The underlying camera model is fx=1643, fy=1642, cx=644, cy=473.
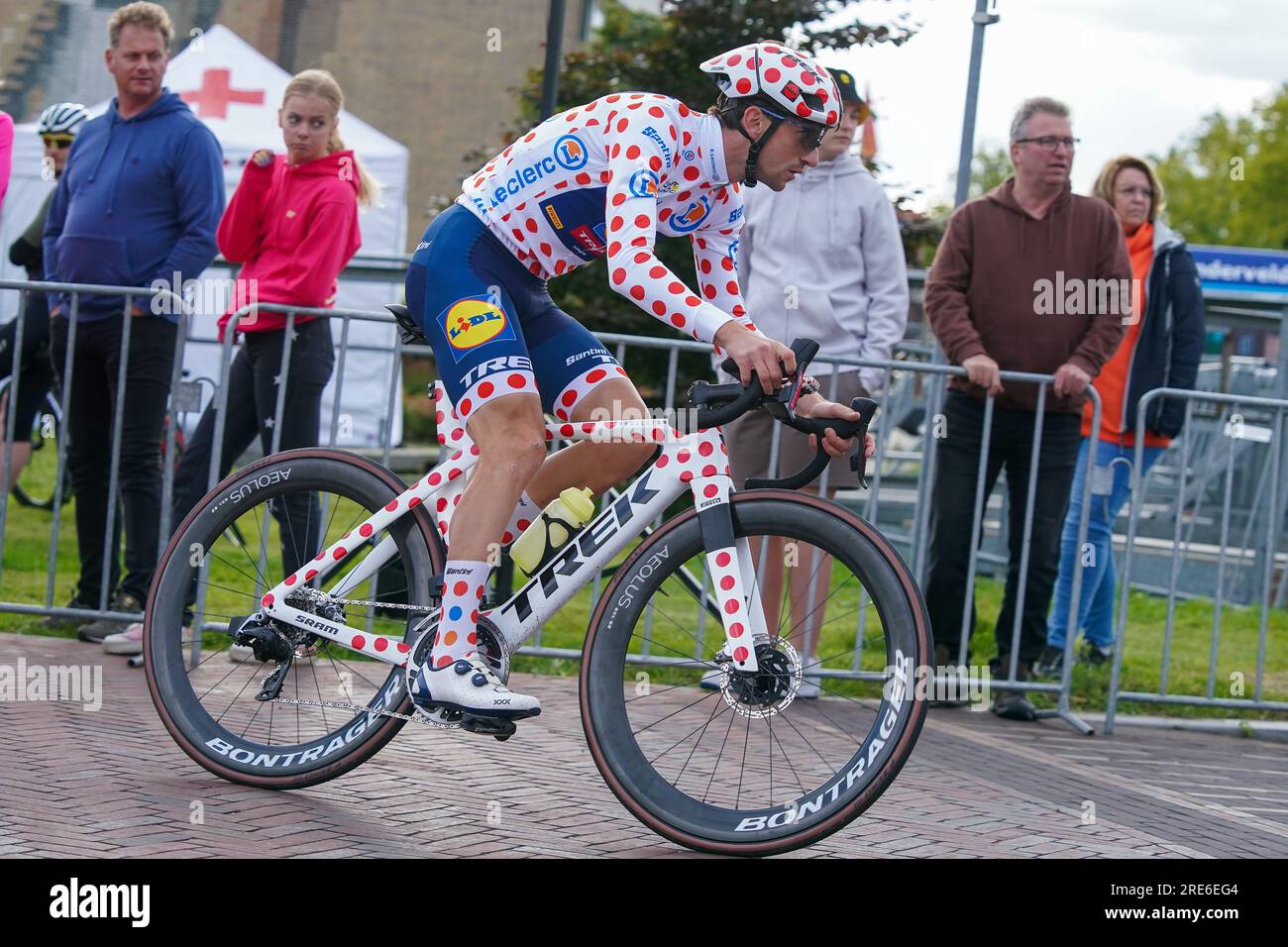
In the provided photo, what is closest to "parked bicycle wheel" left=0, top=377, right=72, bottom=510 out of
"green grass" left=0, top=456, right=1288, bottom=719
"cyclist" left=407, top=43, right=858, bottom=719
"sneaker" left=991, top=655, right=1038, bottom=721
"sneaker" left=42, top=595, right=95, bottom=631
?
"green grass" left=0, top=456, right=1288, bottom=719

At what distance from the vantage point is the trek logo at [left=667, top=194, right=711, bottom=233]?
4.31 m

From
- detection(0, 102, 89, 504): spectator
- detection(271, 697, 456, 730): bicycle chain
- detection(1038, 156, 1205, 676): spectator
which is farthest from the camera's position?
detection(0, 102, 89, 504): spectator

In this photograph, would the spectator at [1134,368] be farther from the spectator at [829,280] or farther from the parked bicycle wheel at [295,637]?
the parked bicycle wheel at [295,637]

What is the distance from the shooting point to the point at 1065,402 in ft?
22.4

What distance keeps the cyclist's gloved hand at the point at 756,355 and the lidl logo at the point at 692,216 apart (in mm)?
498

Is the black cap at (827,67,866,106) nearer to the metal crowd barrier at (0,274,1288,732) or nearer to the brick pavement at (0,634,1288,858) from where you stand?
the metal crowd barrier at (0,274,1288,732)

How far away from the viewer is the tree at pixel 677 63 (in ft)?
33.1

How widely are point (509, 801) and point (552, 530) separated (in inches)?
Answer: 33.4

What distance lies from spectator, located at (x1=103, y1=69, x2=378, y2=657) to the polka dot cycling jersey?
2.39 meters
